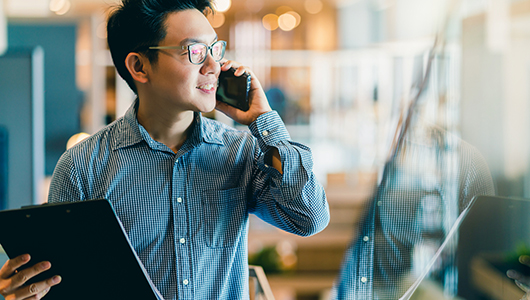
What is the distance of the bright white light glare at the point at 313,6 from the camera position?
4.84 metres

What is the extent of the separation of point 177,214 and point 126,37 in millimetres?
402

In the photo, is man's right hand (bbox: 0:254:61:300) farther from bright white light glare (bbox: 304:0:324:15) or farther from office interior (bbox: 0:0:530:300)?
bright white light glare (bbox: 304:0:324:15)

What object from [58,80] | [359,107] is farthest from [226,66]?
[359,107]

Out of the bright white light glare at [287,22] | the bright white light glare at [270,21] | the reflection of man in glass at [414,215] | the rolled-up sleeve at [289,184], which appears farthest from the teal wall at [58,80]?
the bright white light glare at [287,22]

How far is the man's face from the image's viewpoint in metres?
0.94

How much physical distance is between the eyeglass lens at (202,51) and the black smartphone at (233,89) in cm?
7

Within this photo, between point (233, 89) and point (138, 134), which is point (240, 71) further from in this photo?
point (138, 134)

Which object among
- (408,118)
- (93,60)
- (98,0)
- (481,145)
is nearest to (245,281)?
(408,118)

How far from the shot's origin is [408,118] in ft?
2.06

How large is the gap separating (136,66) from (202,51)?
0.17 meters

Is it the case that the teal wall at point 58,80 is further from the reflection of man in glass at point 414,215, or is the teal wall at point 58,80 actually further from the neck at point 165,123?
the reflection of man in glass at point 414,215

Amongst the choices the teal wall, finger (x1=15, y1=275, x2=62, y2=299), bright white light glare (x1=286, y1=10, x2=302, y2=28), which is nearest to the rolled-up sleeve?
finger (x1=15, y1=275, x2=62, y2=299)

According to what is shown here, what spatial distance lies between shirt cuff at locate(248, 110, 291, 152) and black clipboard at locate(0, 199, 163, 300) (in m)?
0.34

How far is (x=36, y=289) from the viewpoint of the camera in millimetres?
794
